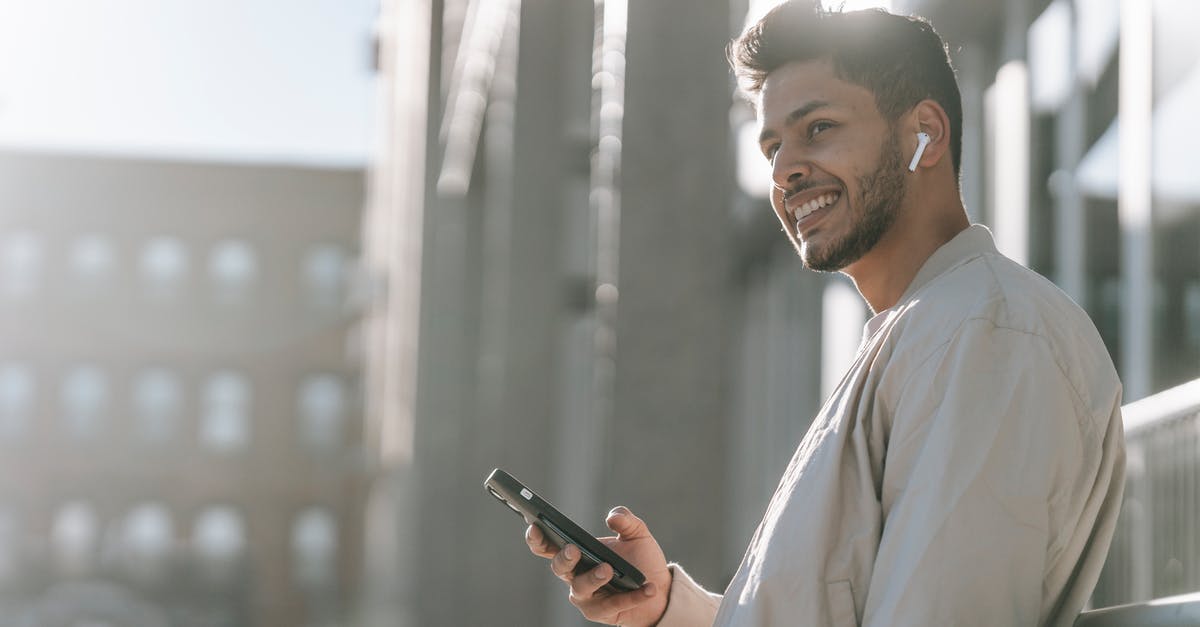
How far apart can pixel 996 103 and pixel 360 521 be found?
122 feet

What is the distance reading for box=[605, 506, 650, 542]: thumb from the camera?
3.00 meters

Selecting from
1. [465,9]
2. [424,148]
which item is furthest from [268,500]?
[465,9]

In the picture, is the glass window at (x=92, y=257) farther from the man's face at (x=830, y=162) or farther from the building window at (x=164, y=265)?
the man's face at (x=830, y=162)

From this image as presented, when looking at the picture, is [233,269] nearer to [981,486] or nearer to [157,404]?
[157,404]

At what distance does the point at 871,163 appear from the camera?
2.58 metres

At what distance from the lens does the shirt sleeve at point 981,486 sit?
2010mm

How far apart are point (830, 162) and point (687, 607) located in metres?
0.90

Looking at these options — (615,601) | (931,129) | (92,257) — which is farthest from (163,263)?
(931,129)

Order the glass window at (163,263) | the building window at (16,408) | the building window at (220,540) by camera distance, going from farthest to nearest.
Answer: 1. the glass window at (163,263)
2. the building window at (16,408)
3. the building window at (220,540)

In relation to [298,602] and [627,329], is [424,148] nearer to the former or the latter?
[627,329]

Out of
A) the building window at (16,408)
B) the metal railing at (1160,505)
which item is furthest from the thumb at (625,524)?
the building window at (16,408)

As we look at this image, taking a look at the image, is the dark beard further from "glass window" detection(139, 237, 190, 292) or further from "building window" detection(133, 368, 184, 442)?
"glass window" detection(139, 237, 190, 292)

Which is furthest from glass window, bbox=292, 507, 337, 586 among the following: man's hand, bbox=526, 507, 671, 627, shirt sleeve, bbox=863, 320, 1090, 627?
shirt sleeve, bbox=863, 320, 1090, 627

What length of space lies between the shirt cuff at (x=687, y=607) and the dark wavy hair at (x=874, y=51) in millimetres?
926
